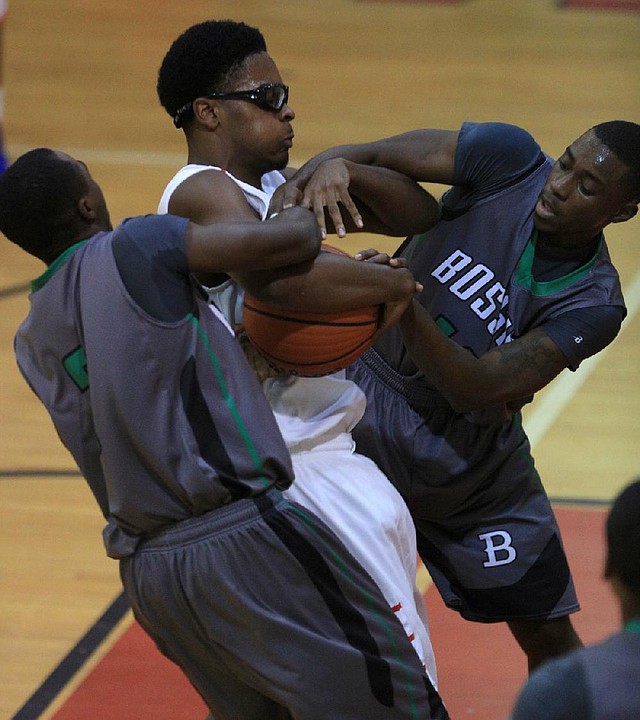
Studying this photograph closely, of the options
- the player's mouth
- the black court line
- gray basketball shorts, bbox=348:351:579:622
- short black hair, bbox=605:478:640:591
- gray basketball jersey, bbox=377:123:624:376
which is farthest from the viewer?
the black court line

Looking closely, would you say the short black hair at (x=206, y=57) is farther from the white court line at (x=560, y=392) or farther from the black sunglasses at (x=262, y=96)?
the white court line at (x=560, y=392)

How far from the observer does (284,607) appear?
131 inches

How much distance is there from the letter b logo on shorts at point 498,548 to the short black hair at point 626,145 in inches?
44.4

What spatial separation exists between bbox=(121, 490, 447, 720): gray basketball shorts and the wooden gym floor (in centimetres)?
155

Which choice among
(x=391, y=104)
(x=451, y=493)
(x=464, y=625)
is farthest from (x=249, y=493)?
(x=391, y=104)

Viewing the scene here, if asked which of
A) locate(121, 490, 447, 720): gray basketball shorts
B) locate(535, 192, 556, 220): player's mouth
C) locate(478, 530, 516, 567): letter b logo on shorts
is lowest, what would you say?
locate(478, 530, 516, 567): letter b logo on shorts

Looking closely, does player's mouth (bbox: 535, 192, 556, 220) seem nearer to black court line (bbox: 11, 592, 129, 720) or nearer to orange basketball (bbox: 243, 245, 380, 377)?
orange basketball (bbox: 243, 245, 380, 377)

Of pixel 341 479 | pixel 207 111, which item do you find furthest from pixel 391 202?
pixel 341 479

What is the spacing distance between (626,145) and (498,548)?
127 cm

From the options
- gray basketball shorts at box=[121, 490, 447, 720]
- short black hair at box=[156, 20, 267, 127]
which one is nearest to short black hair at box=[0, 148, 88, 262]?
short black hair at box=[156, 20, 267, 127]

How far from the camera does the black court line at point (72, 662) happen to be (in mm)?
4836

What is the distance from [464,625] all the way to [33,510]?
202 centimetres

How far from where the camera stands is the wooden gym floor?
5.42 m

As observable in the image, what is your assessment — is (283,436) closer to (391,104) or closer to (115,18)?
(391,104)
